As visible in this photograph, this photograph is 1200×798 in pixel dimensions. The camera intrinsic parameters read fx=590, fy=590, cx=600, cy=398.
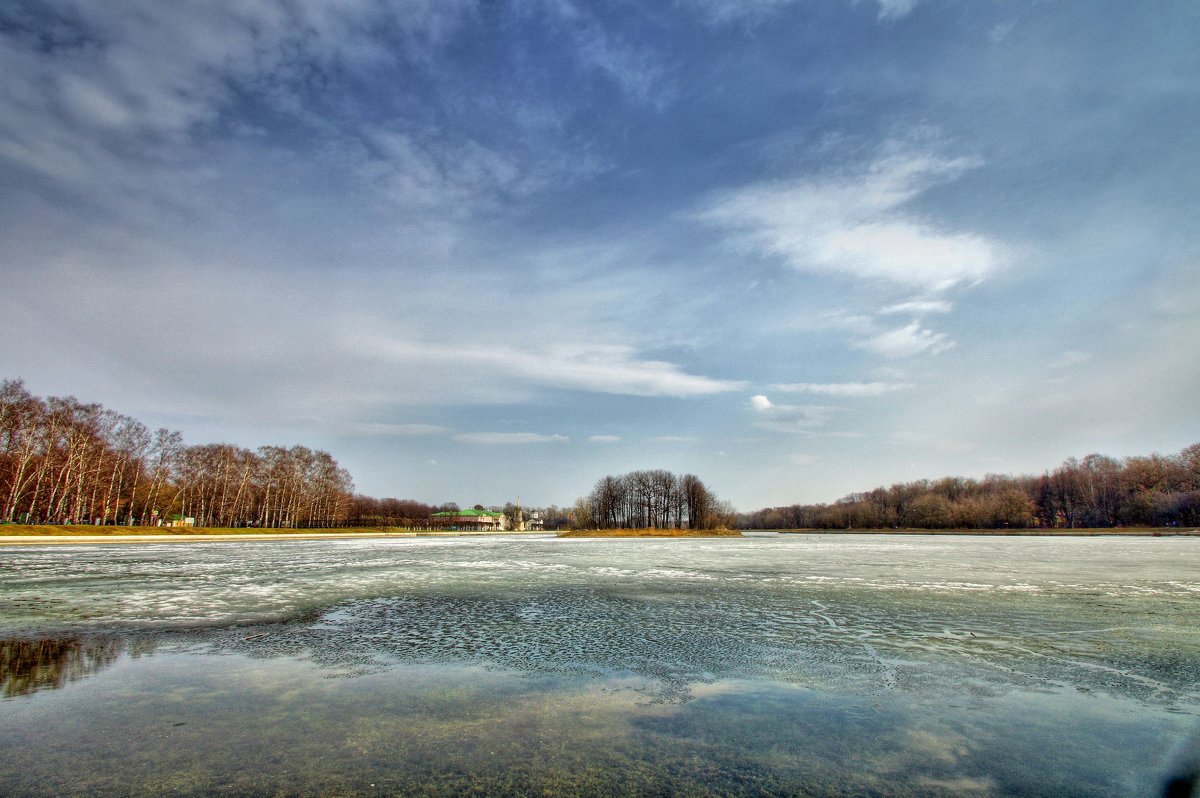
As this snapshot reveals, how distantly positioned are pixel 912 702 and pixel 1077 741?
1.23 meters

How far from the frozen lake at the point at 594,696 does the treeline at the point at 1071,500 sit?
115m

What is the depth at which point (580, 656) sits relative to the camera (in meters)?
7.16

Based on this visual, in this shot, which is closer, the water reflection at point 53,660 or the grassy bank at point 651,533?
the water reflection at point 53,660

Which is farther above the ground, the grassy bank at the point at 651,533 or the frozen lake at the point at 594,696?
the frozen lake at the point at 594,696

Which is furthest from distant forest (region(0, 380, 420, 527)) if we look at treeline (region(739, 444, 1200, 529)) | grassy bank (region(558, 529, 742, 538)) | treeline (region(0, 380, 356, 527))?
treeline (region(739, 444, 1200, 529))

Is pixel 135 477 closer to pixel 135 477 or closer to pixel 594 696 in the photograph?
pixel 135 477

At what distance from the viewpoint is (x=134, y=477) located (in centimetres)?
6838

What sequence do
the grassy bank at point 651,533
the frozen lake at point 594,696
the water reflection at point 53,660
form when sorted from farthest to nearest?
the grassy bank at point 651,533, the water reflection at point 53,660, the frozen lake at point 594,696

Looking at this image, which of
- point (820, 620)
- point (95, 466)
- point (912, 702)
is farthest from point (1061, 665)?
point (95, 466)

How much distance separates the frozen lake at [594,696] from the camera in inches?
150

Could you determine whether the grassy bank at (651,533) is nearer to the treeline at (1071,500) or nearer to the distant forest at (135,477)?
the distant forest at (135,477)

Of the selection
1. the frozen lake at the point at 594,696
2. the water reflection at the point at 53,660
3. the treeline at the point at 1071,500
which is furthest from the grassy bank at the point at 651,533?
the water reflection at the point at 53,660

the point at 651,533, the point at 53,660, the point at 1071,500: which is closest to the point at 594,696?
the point at 53,660

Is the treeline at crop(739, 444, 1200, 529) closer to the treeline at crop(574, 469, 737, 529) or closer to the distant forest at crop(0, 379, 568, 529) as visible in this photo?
the treeline at crop(574, 469, 737, 529)
